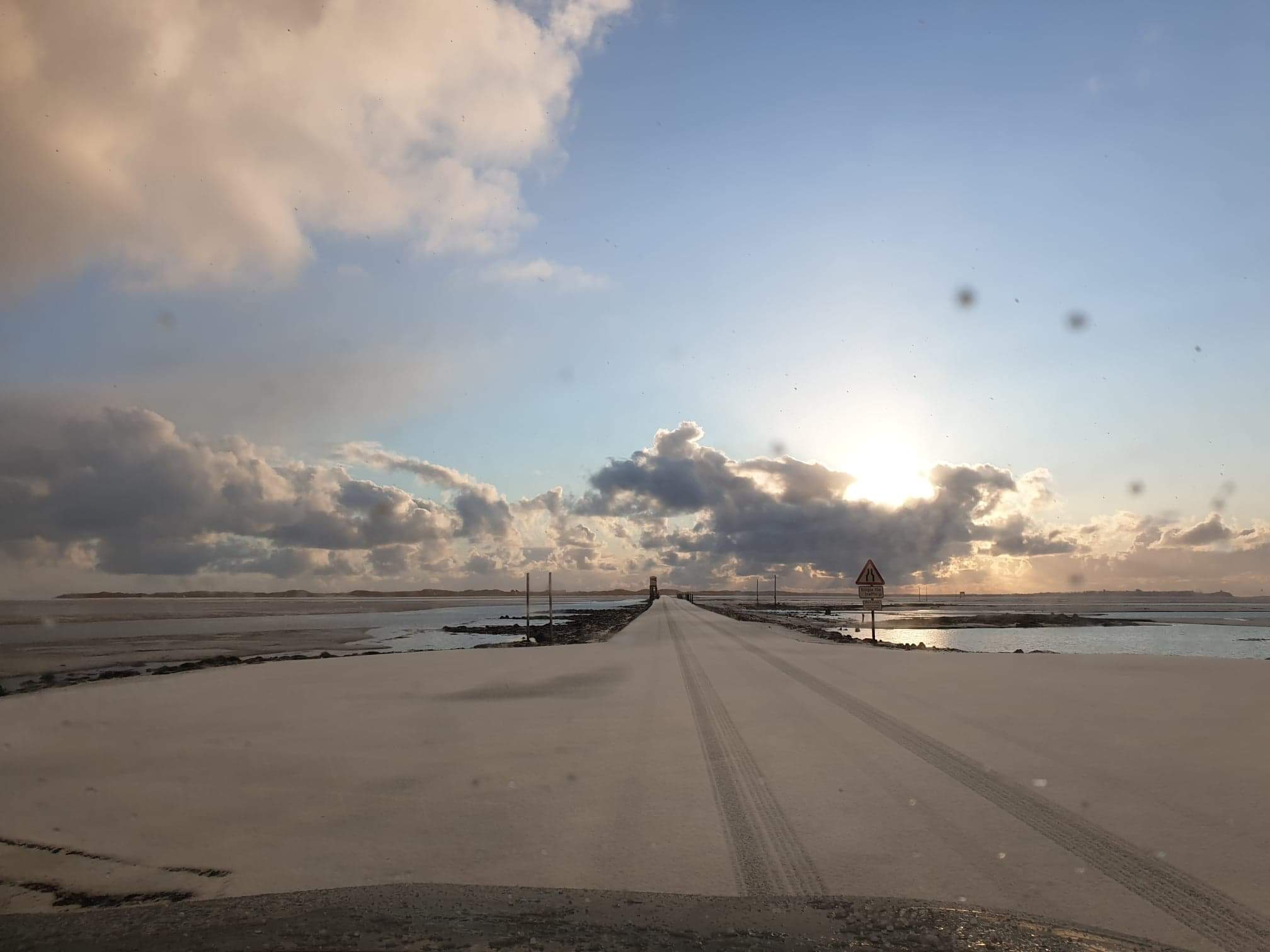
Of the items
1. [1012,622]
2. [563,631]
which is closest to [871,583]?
[563,631]

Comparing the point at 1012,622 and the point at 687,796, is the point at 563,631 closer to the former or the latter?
the point at 1012,622

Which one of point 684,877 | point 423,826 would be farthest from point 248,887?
point 684,877

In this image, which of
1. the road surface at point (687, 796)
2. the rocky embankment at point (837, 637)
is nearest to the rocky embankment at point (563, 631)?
the rocky embankment at point (837, 637)

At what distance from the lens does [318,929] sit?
4.89 meters

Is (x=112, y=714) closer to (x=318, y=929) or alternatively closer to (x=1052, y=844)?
(x=318, y=929)

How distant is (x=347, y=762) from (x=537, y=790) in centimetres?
304

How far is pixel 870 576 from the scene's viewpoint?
34.5 m

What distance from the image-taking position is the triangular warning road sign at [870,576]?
34.2 m

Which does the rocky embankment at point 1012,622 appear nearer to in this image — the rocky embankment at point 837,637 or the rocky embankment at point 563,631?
the rocky embankment at point 837,637

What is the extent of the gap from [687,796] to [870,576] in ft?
92.0

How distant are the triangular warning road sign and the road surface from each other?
1712cm

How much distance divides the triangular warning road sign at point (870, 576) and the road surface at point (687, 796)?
56.2 feet

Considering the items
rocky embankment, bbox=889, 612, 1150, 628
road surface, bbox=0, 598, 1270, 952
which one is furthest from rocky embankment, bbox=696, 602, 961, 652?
road surface, bbox=0, 598, 1270, 952

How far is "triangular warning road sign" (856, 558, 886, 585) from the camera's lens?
34.2 meters
